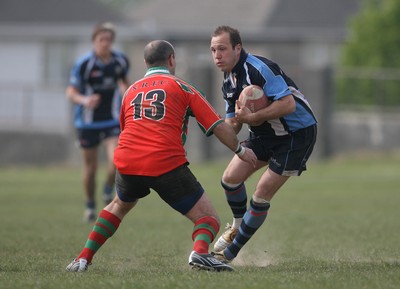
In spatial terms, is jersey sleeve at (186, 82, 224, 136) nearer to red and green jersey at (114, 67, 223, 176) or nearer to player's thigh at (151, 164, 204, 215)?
red and green jersey at (114, 67, 223, 176)

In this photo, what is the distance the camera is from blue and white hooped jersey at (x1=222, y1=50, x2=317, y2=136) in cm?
799

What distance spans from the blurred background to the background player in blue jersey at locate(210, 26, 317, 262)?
60.7 ft

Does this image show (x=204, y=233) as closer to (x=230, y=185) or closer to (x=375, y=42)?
(x=230, y=185)

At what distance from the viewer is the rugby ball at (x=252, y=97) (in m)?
7.92

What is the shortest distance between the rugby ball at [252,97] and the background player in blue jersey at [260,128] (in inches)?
1.9

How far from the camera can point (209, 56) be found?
40062 mm

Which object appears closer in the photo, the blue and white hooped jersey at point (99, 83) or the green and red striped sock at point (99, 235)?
the green and red striped sock at point (99, 235)

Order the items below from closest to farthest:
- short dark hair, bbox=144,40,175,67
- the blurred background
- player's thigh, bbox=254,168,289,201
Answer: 1. short dark hair, bbox=144,40,175,67
2. player's thigh, bbox=254,168,289,201
3. the blurred background

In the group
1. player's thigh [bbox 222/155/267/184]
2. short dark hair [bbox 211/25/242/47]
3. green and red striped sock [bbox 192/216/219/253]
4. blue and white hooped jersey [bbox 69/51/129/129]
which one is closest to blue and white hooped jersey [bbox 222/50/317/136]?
short dark hair [bbox 211/25/242/47]

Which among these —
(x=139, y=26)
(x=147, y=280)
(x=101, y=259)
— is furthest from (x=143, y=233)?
(x=139, y=26)

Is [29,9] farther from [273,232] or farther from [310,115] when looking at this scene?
[310,115]

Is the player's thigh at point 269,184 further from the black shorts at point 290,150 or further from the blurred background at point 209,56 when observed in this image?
the blurred background at point 209,56

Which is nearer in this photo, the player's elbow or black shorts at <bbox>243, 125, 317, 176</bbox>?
the player's elbow

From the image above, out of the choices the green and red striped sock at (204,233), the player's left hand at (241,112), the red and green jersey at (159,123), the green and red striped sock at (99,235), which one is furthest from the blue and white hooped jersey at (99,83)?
the green and red striped sock at (204,233)
